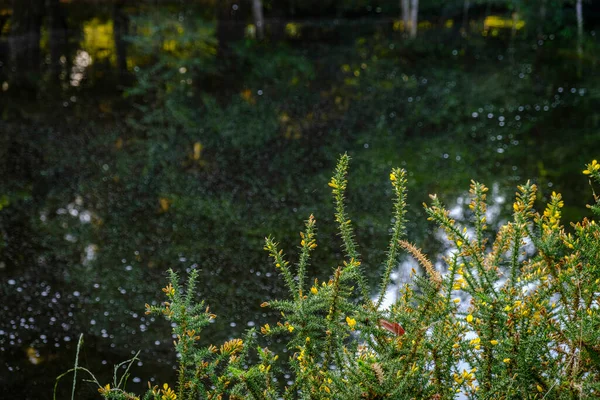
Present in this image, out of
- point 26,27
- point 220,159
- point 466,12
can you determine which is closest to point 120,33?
point 26,27

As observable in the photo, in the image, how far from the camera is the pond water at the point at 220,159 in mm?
4930

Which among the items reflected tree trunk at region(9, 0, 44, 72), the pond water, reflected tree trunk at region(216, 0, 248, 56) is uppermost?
reflected tree trunk at region(216, 0, 248, 56)

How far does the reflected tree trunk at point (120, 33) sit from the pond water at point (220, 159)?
Answer: 9 cm

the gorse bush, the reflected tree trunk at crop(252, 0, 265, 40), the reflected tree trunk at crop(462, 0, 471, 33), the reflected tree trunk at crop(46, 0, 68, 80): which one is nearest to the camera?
the gorse bush

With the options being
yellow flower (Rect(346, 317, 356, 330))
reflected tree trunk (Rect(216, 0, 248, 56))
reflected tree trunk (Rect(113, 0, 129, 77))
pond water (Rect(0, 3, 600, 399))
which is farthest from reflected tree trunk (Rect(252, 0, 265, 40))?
yellow flower (Rect(346, 317, 356, 330))

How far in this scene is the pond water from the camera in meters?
4.93

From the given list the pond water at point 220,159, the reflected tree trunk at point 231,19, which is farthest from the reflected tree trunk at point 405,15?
the reflected tree trunk at point 231,19

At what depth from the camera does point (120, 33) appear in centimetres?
1658

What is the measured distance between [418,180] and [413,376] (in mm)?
5646

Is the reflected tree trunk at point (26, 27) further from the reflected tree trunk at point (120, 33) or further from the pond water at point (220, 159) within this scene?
the reflected tree trunk at point (120, 33)

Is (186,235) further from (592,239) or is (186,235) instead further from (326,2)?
(326,2)

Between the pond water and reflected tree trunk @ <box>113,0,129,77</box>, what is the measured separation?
0.09 meters

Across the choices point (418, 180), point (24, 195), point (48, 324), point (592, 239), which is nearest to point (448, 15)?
point (418, 180)

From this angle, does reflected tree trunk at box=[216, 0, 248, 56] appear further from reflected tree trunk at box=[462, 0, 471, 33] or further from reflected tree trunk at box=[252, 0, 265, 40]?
reflected tree trunk at box=[462, 0, 471, 33]
